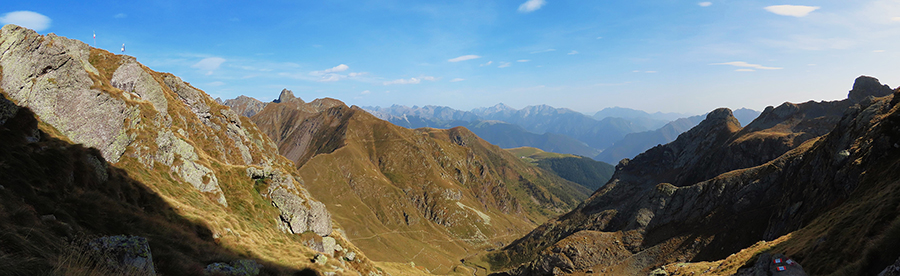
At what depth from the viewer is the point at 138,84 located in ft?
200

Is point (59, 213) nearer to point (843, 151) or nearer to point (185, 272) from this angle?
point (185, 272)

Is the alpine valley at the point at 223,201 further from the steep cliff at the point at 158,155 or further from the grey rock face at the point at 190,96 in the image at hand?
the grey rock face at the point at 190,96

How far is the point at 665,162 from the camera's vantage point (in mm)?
182750

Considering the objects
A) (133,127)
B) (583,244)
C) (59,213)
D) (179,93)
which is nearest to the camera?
(59,213)

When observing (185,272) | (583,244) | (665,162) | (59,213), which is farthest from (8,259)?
(665,162)

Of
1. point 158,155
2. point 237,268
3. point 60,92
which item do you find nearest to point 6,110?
point 60,92

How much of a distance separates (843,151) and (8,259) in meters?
74.6

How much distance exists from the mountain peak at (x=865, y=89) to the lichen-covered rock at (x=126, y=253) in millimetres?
186471

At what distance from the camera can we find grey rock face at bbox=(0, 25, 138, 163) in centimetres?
3412

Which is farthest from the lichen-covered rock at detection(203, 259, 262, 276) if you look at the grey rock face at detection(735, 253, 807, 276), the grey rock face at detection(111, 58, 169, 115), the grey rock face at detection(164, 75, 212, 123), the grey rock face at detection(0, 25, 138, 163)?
the grey rock face at detection(164, 75, 212, 123)

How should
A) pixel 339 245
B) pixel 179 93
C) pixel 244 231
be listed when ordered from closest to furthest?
1. pixel 244 231
2. pixel 339 245
3. pixel 179 93

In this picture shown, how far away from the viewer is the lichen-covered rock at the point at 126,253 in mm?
10953

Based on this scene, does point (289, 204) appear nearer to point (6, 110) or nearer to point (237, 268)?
point (6, 110)

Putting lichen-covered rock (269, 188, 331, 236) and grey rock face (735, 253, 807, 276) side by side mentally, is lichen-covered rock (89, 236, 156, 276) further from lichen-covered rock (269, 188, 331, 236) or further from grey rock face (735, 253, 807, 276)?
lichen-covered rock (269, 188, 331, 236)
